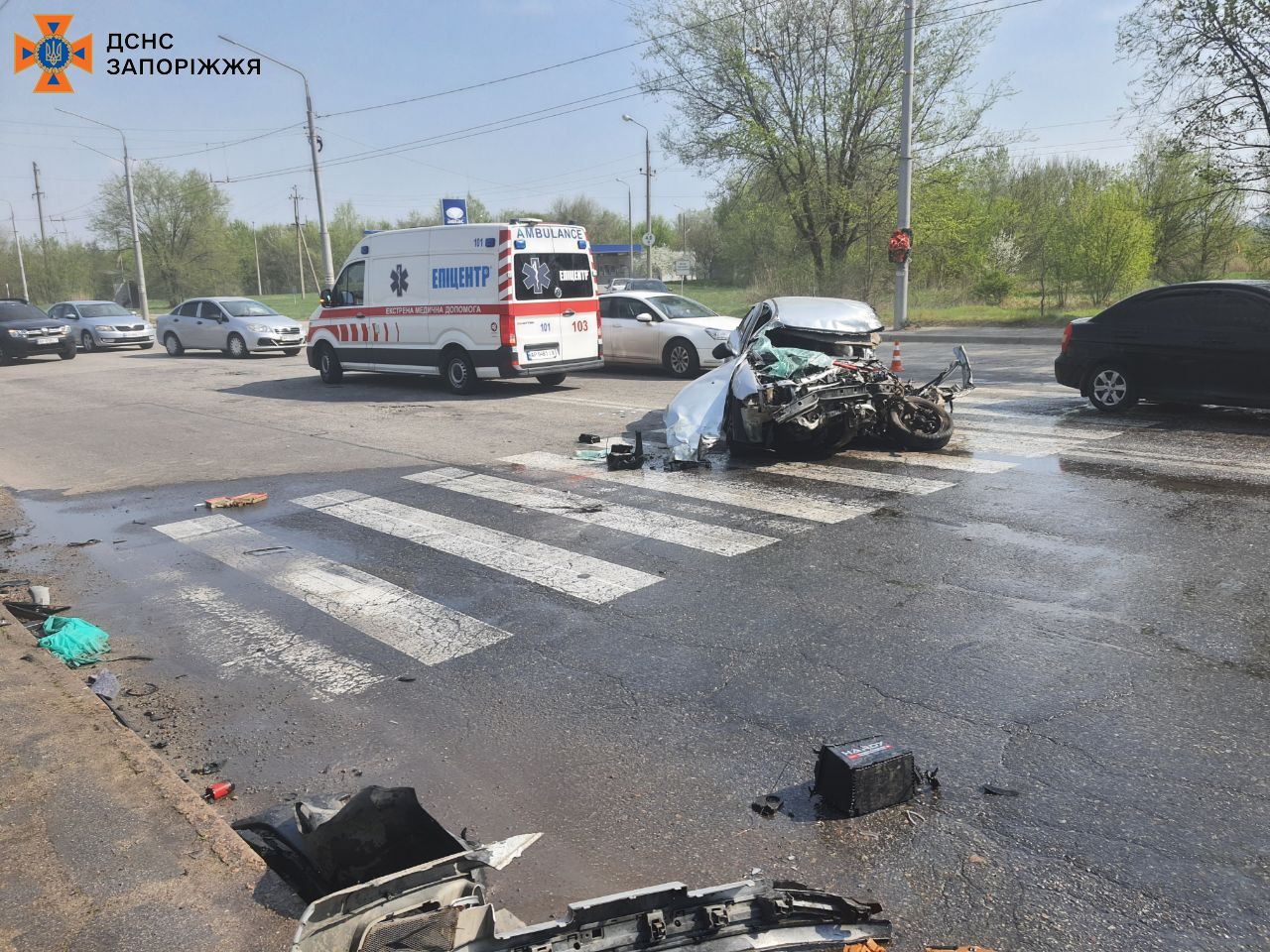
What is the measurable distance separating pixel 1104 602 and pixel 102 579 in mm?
6875

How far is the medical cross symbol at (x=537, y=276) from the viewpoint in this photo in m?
14.6

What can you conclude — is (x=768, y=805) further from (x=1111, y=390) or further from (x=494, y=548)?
(x=1111, y=390)

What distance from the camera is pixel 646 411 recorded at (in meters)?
13.2

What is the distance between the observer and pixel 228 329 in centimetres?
2566

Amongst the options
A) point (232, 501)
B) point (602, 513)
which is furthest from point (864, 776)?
point (232, 501)

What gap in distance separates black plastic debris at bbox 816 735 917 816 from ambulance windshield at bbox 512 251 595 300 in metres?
12.0

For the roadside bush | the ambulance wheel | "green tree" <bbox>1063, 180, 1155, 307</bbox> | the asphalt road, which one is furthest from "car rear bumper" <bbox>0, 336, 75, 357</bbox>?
the roadside bush

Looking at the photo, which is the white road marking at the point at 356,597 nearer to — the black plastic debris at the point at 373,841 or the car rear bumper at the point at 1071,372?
the black plastic debris at the point at 373,841

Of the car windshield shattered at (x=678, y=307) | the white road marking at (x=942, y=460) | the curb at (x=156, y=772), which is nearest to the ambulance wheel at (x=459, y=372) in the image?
the car windshield shattered at (x=678, y=307)

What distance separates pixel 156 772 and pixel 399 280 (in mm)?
13214

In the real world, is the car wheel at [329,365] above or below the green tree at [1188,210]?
below

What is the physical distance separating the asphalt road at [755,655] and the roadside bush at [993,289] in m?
26.8

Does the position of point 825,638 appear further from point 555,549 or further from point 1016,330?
point 1016,330

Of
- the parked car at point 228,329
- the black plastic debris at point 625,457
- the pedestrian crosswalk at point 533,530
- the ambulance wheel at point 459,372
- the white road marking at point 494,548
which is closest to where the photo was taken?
the pedestrian crosswalk at point 533,530
